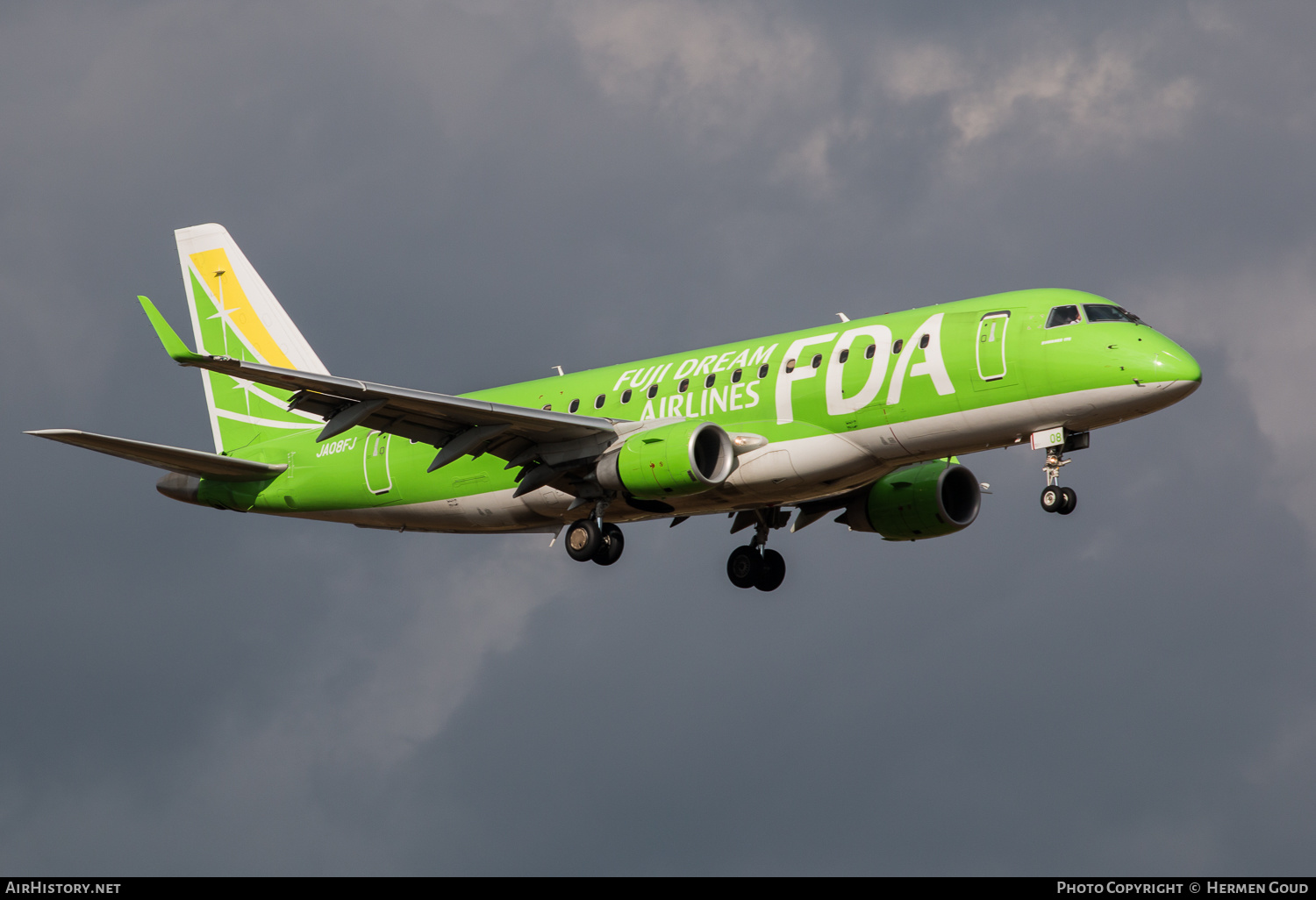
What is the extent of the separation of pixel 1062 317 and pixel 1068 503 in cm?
393

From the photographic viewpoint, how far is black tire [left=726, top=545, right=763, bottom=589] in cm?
4247

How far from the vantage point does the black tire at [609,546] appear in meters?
37.4

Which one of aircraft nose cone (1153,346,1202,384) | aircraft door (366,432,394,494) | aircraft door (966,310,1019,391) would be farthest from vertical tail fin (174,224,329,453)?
aircraft nose cone (1153,346,1202,384)

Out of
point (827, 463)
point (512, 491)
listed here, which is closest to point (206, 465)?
point (512, 491)

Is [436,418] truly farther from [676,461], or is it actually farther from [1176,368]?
[1176,368]

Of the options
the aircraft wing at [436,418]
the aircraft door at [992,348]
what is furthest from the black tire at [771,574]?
the aircraft door at [992,348]

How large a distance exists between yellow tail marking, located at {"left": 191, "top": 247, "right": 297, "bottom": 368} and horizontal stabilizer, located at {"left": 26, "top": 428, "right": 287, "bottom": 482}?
4745 millimetres

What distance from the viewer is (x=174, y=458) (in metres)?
40.3

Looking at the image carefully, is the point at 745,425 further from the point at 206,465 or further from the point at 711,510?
the point at 206,465

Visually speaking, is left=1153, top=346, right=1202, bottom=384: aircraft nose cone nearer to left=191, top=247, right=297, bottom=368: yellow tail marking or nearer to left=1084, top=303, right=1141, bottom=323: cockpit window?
left=1084, top=303, right=1141, bottom=323: cockpit window

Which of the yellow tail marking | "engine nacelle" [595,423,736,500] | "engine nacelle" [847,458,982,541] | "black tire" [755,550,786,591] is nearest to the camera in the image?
"engine nacelle" [595,423,736,500]

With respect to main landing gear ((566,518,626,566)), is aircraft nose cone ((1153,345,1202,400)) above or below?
above

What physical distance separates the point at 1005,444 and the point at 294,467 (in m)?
19.4

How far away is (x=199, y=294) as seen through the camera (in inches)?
1925
